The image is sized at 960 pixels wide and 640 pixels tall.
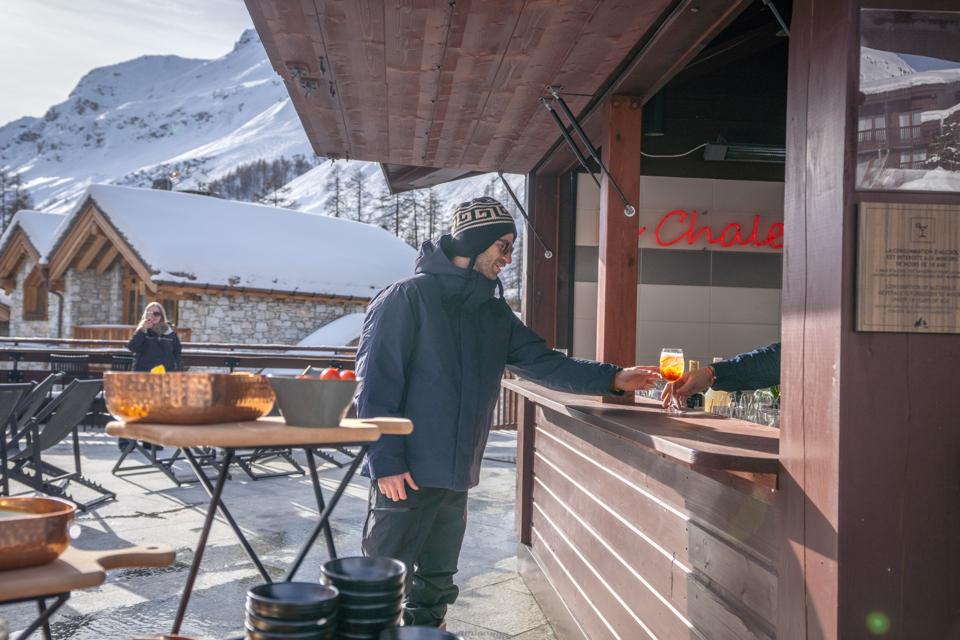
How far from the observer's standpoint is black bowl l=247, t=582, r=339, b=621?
4.91 feet

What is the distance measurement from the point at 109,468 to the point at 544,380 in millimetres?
6169

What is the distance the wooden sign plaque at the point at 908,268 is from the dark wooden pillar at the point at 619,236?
1.96 m

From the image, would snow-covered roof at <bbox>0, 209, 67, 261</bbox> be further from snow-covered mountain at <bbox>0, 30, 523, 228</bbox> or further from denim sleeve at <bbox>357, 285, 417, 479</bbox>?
snow-covered mountain at <bbox>0, 30, 523, 228</bbox>

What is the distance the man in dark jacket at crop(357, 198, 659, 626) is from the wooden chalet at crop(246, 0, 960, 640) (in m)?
0.38

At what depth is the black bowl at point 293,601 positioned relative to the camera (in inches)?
58.9

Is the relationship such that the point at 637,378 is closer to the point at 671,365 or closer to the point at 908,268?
the point at 671,365

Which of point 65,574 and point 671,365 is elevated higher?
point 671,365

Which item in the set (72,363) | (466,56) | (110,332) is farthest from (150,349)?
(110,332)

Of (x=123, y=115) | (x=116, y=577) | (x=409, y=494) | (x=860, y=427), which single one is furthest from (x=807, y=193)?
(x=123, y=115)

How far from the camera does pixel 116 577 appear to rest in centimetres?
446

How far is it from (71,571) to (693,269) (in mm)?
5411

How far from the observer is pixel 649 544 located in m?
2.73

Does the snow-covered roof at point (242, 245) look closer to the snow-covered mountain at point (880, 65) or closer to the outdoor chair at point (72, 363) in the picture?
the outdoor chair at point (72, 363)

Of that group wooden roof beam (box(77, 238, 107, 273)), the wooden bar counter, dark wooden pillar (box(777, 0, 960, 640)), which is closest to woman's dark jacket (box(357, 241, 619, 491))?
the wooden bar counter
